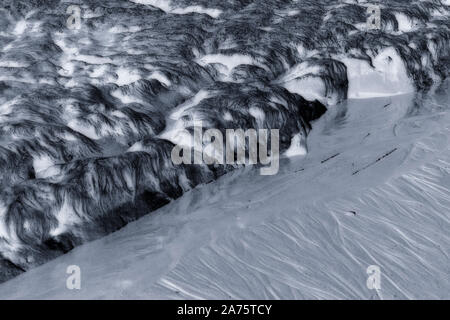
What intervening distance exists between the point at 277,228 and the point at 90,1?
6.73 meters

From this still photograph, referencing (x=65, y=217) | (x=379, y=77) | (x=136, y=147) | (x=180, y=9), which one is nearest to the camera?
(x=65, y=217)

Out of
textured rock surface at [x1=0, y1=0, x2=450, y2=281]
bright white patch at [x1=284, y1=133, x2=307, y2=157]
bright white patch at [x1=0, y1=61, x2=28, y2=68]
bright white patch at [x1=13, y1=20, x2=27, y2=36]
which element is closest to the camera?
textured rock surface at [x1=0, y1=0, x2=450, y2=281]

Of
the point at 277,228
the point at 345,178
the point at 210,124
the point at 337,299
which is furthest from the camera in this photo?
the point at 210,124

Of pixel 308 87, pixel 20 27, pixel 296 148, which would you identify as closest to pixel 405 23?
pixel 308 87

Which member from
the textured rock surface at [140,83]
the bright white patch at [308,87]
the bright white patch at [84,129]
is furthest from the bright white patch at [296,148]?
the bright white patch at [84,129]

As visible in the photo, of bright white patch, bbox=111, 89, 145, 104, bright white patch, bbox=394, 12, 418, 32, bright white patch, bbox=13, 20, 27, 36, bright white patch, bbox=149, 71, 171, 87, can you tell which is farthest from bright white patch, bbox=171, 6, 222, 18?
bright white patch, bbox=111, 89, 145, 104

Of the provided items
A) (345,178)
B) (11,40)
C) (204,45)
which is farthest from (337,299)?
(11,40)

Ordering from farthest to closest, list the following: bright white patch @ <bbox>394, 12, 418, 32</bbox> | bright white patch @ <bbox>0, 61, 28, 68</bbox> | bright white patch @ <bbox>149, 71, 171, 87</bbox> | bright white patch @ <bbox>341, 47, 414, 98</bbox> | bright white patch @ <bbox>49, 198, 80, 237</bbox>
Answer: bright white patch @ <bbox>394, 12, 418, 32</bbox> → bright white patch @ <bbox>341, 47, 414, 98</bbox> → bright white patch @ <bbox>0, 61, 28, 68</bbox> → bright white patch @ <bbox>149, 71, 171, 87</bbox> → bright white patch @ <bbox>49, 198, 80, 237</bbox>

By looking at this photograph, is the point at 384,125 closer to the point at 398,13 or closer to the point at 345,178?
the point at 345,178

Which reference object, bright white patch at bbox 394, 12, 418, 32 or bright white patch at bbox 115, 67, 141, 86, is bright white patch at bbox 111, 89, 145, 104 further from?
bright white patch at bbox 394, 12, 418, 32

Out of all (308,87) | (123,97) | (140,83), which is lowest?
(308,87)

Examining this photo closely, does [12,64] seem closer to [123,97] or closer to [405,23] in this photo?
[123,97]

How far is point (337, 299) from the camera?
16.7 ft

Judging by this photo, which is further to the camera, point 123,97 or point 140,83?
point 140,83
